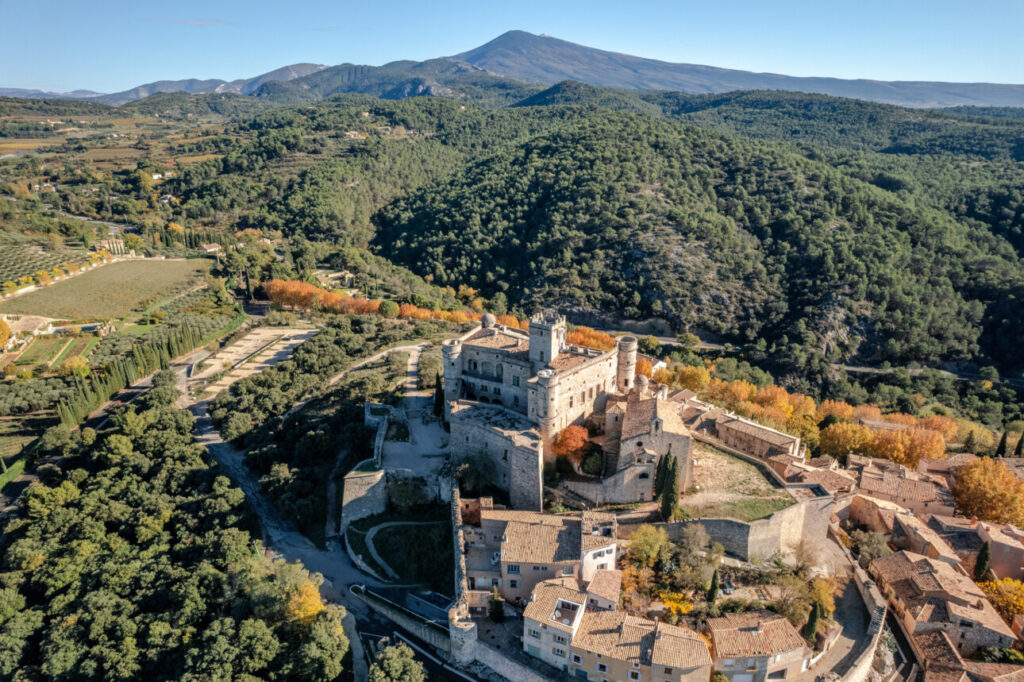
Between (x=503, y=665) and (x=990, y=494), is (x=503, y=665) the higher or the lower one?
the lower one

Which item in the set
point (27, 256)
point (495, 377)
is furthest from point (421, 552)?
point (27, 256)

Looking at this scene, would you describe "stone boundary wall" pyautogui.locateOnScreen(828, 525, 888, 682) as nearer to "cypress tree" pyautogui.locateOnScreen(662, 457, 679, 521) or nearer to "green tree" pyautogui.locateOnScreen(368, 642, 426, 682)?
"cypress tree" pyautogui.locateOnScreen(662, 457, 679, 521)

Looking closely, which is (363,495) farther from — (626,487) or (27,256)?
(27,256)

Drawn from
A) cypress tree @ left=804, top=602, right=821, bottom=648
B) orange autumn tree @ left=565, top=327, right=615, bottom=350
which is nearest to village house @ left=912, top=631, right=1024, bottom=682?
cypress tree @ left=804, top=602, right=821, bottom=648

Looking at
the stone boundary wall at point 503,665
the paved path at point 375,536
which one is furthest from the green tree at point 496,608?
the paved path at point 375,536

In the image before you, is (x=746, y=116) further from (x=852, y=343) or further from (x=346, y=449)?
(x=346, y=449)

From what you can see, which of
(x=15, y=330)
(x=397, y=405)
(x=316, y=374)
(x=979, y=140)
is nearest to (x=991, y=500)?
(x=397, y=405)
